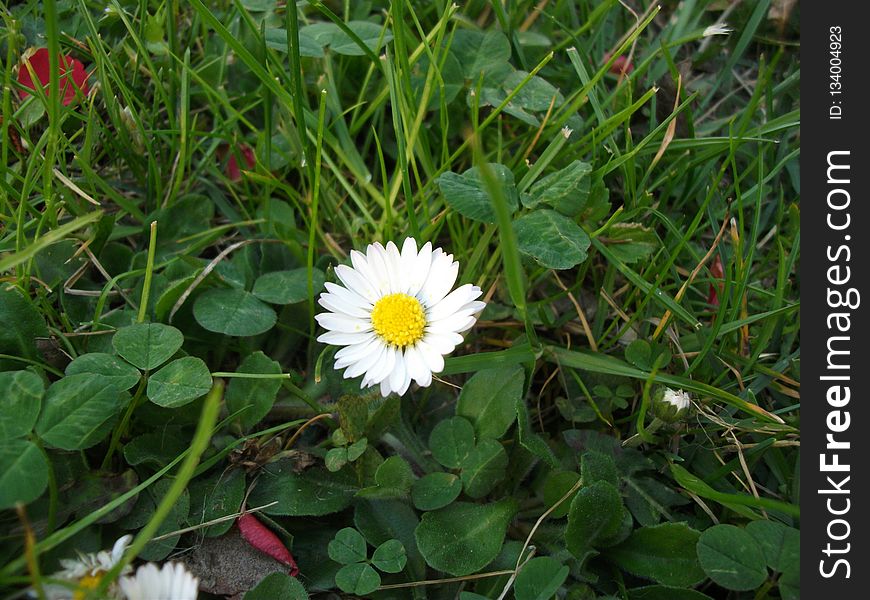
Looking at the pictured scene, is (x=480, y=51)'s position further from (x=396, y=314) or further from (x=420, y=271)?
(x=396, y=314)

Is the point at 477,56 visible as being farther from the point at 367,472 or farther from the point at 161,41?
the point at 367,472

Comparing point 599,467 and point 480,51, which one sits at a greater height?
point 480,51

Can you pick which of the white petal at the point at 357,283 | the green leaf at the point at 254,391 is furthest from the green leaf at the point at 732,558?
the green leaf at the point at 254,391

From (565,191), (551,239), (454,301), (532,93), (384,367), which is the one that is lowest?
(384,367)

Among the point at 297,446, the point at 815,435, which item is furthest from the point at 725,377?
the point at 297,446

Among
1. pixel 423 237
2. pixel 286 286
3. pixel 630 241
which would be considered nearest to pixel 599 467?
pixel 630 241

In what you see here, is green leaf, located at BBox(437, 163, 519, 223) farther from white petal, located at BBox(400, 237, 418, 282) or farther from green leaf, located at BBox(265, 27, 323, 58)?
green leaf, located at BBox(265, 27, 323, 58)

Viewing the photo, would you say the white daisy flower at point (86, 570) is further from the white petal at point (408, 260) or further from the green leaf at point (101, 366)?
the white petal at point (408, 260)
